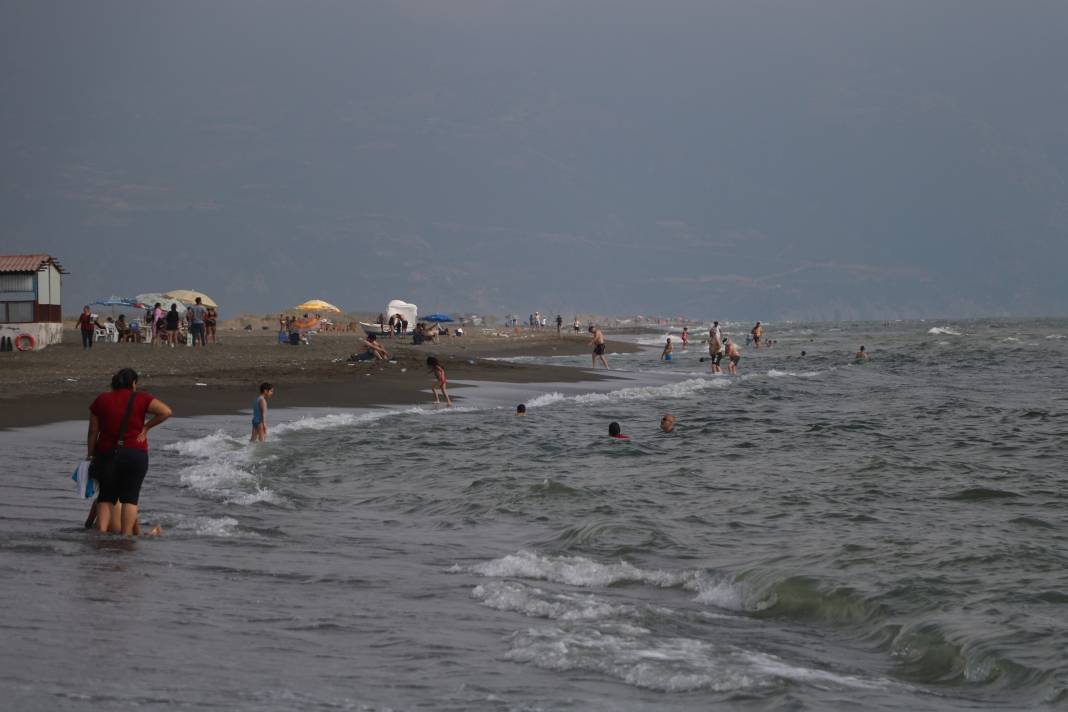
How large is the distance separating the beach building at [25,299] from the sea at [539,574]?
50.7 feet

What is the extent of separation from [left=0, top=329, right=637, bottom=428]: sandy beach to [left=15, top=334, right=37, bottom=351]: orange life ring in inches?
42.4

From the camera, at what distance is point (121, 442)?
399 inches

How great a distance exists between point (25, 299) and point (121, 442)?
27.3m

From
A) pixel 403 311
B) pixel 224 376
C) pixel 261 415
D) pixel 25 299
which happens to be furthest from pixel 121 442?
pixel 403 311

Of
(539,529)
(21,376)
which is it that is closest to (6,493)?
(539,529)

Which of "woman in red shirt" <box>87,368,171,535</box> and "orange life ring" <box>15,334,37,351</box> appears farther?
"orange life ring" <box>15,334,37,351</box>

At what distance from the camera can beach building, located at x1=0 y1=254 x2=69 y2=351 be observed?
113 feet

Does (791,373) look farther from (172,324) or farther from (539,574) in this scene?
(539,574)

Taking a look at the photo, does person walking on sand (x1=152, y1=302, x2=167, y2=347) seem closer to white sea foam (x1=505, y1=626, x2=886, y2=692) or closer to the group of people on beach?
the group of people on beach

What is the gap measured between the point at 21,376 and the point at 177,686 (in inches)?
885

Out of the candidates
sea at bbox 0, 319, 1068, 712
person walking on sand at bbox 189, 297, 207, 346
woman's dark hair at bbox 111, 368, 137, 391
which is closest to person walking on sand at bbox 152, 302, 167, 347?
person walking on sand at bbox 189, 297, 207, 346

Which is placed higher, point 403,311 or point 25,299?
point 403,311

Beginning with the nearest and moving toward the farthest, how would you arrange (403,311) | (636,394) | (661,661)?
1. (661,661)
2. (636,394)
3. (403,311)

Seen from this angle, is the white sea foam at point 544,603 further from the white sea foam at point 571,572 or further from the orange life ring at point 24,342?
the orange life ring at point 24,342
